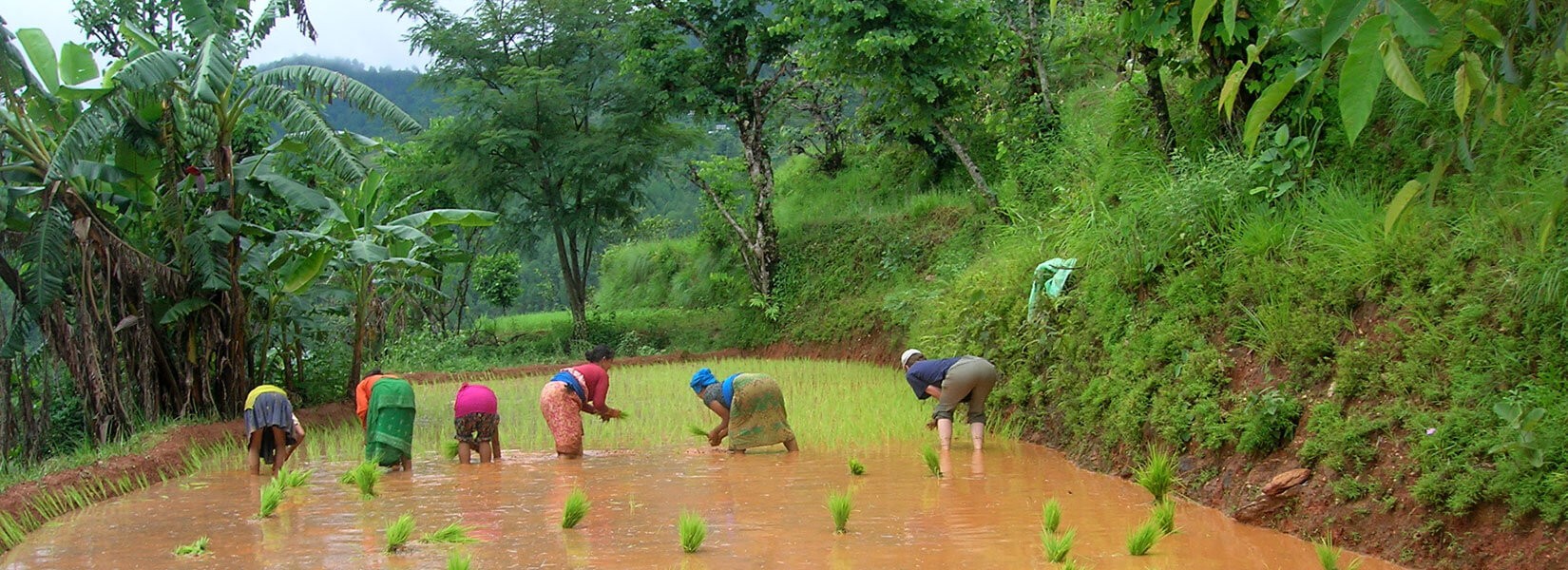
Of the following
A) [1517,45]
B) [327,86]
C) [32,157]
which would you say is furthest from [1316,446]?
[32,157]

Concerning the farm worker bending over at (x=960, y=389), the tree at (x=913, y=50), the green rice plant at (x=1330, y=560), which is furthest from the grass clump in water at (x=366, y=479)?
the tree at (x=913, y=50)

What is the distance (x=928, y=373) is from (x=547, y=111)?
14.9 m

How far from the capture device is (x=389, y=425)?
990 centimetres

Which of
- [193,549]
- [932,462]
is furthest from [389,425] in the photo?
[932,462]

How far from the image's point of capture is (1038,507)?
7617 mm

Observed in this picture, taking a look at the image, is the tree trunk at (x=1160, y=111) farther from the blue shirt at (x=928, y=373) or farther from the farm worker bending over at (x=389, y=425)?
the farm worker bending over at (x=389, y=425)

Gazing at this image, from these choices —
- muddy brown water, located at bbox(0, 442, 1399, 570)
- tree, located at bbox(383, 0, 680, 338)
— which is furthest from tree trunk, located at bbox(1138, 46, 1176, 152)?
tree, located at bbox(383, 0, 680, 338)

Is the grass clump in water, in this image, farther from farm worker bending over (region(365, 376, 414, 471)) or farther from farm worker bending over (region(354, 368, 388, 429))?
farm worker bending over (region(354, 368, 388, 429))

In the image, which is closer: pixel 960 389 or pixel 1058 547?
pixel 1058 547

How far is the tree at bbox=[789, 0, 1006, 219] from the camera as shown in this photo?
1764cm

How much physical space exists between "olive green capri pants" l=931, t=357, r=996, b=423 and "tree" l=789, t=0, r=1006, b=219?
768 cm

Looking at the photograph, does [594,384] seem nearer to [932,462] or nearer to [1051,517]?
[932,462]

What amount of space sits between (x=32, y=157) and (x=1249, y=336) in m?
10.7

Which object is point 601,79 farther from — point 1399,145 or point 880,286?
point 1399,145
